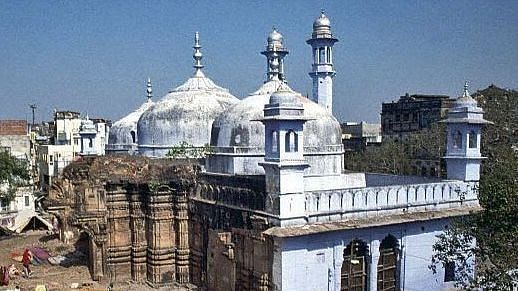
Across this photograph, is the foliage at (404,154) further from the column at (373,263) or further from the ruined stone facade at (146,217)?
the ruined stone facade at (146,217)

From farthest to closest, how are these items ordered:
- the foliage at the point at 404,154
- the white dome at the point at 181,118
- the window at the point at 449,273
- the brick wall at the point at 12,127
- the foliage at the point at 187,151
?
the brick wall at the point at 12,127
the foliage at the point at 404,154
the white dome at the point at 181,118
the foliage at the point at 187,151
the window at the point at 449,273

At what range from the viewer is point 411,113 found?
43.9 m

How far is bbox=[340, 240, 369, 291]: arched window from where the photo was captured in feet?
42.4

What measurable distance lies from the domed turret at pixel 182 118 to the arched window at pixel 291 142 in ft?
26.7

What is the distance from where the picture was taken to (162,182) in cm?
1622

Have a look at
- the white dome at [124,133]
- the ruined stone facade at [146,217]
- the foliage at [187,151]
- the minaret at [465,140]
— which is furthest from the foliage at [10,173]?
the minaret at [465,140]

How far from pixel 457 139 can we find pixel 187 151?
8.91 m

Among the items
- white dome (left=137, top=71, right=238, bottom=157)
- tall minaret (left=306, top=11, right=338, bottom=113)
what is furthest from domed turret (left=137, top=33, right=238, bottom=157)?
tall minaret (left=306, top=11, right=338, bottom=113)

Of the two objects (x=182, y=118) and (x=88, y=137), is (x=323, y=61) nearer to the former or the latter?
(x=182, y=118)

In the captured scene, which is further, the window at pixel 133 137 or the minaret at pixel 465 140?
the window at pixel 133 137

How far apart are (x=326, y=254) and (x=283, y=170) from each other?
2.28 m

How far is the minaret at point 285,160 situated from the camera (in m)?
11.7

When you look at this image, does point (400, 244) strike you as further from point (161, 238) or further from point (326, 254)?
point (161, 238)

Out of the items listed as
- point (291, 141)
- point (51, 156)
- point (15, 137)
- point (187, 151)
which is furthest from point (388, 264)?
point (15, 137)
